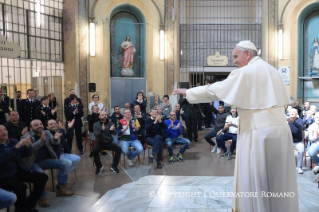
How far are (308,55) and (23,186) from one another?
13.5 metres

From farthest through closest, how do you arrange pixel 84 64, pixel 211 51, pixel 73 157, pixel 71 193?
pixel 211 51, pixel 84 64, pixel 73 157, pixel 71 193

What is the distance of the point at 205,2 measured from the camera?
1752 centimetres

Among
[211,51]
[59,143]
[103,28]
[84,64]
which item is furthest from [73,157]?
[211,51]

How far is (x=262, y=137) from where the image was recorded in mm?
3098

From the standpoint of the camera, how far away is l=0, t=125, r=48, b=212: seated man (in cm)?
438

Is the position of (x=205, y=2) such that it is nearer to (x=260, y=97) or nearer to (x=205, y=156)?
(x=205, y=156)

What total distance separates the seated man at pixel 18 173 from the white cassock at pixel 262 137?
2.72 meters

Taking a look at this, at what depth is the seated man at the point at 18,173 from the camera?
4.38 metres

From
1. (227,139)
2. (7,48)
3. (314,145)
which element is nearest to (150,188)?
(7,48)

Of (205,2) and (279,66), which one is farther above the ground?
(205,2)

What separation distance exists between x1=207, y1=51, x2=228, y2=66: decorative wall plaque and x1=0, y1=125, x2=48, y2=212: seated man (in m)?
12.2

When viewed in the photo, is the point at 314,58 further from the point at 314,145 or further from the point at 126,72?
the point at 314,145

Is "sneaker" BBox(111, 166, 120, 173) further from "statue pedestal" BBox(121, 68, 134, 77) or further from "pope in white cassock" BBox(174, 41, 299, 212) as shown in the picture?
"statue pedestal" BBox(121, 68, 134, 77)

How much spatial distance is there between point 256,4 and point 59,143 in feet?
47.9
